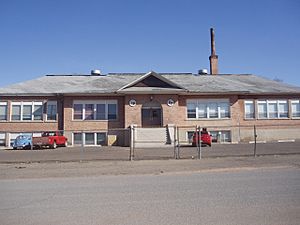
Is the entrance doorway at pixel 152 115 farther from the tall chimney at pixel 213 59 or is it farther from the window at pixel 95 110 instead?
the tall chimney at pixel 213 59

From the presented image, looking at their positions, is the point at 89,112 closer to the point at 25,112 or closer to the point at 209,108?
the point at 25,112

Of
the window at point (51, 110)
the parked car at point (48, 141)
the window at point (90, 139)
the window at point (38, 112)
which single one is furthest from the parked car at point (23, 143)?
the window at point (90, 139)

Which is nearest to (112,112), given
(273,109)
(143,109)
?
(143,109)

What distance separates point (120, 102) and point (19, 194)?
25.1m

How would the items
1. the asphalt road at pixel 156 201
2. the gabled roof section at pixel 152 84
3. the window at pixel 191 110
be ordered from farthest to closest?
1. the window at pixel 191 110
2. the gabled roof section at pixel 152 84
3. the asphalt road at pixel 156 201

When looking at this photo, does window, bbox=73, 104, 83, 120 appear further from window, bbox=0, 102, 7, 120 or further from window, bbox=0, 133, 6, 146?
window, bbox=0, 133, 6, 146

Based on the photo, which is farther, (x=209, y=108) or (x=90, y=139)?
(x=209, y=108)

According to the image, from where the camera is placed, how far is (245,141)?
3388 cm

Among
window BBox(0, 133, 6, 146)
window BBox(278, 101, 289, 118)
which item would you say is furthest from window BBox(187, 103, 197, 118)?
window BBox(0, 133, 6, 146)

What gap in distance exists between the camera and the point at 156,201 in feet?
24.8

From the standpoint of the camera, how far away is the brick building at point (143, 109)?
32969 millimetres

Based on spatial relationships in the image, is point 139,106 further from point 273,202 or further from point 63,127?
point 273,202

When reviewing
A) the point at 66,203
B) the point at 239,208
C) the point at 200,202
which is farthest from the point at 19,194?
the point at 239,208

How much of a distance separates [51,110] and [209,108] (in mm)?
16726
